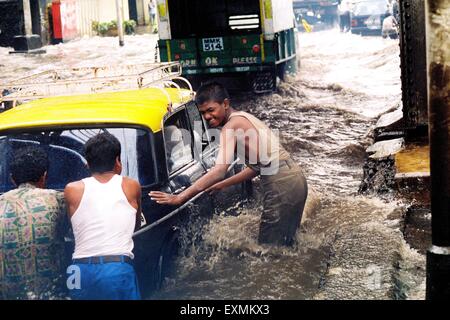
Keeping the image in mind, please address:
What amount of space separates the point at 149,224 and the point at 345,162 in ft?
21.6

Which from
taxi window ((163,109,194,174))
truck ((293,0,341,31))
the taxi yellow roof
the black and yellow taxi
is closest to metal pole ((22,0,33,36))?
truck ((293,0,341,31))

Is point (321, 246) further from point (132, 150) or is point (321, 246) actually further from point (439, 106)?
point (439, 106)

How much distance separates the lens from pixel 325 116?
1495 cm

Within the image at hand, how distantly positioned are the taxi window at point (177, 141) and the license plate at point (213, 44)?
940 centimetres

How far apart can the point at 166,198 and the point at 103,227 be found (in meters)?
0.84

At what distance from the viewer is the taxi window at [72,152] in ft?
15.4

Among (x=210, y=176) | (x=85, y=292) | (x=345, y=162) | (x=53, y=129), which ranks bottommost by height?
(x=345, y=162)

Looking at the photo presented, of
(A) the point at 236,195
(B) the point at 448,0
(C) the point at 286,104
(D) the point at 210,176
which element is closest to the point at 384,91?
(C) the point at 286,104

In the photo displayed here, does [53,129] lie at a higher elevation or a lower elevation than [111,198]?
higher

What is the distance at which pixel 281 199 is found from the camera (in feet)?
18.0

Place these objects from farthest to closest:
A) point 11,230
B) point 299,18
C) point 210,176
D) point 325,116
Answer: point 299,18 → point 325,116 → point 210,176 → point 11,230

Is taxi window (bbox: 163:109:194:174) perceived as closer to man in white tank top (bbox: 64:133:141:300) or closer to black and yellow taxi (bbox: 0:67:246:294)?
black and yellow taxi (bbox: 0:67:246:294)

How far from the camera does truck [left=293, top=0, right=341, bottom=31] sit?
Result: 1425 inches

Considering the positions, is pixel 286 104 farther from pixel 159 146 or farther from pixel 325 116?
pixel 159 146
